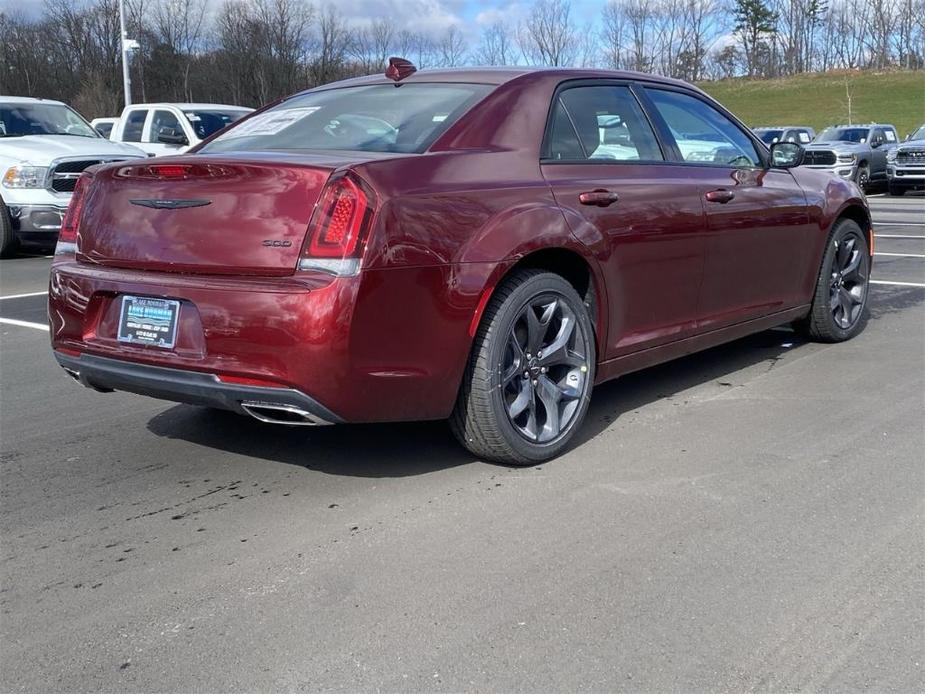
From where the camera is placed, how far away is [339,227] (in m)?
3.39

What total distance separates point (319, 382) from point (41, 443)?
181cm

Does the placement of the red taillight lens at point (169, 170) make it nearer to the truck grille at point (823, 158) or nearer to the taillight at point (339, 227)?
the taillight at point (339, 227)

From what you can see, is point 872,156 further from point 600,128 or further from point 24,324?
point 600,128

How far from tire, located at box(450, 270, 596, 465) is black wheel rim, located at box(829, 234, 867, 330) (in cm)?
266

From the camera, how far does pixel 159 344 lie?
3658 mm

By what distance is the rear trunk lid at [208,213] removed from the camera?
3451 mm

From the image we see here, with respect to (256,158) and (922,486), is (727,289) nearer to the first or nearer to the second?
(922,486)

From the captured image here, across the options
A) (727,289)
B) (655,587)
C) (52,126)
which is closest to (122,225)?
(655,587)

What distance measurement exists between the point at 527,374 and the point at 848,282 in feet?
10.8

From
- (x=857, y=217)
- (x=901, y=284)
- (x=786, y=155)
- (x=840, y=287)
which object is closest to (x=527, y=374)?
(x=786, y=155)

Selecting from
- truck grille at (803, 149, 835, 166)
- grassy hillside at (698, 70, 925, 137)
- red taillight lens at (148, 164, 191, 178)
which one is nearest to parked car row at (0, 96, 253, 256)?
red taillight lens at (148, 164, 191, 178)

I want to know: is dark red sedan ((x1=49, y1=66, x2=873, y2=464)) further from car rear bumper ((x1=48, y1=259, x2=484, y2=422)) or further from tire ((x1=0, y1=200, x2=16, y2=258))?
tire ((x1=0, y1=200, x2=16, y2=258))

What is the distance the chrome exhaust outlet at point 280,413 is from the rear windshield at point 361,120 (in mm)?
1118

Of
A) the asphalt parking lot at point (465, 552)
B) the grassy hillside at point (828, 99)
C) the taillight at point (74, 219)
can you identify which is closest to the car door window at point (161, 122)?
the asphalt parking lot at point (465, 552)
